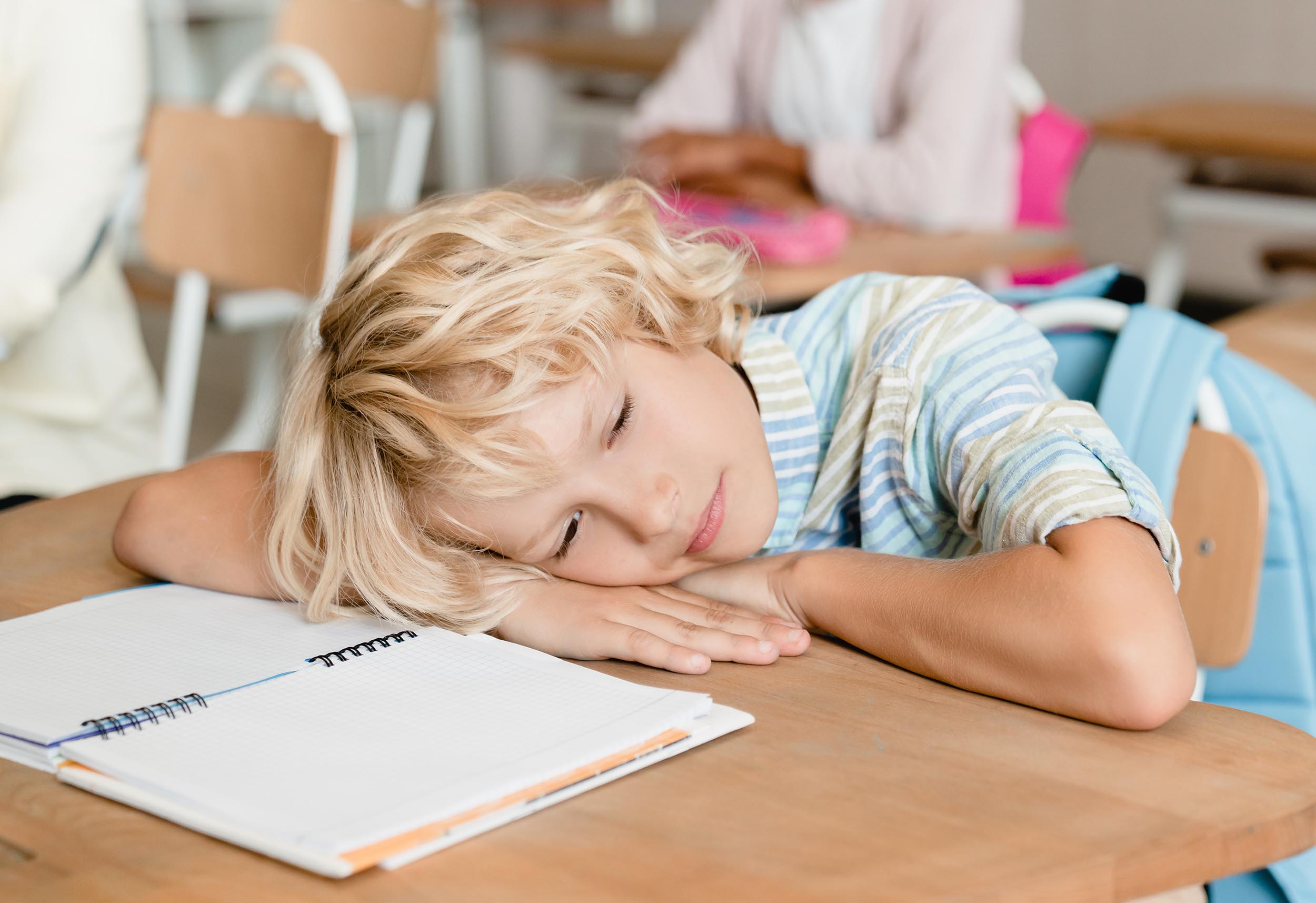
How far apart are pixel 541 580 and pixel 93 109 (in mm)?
875

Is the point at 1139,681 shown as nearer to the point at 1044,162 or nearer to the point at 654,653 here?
the point at 654,653

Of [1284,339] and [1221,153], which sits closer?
[1284,339]

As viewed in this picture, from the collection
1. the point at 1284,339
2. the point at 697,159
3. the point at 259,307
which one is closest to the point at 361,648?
the point at 1284,339

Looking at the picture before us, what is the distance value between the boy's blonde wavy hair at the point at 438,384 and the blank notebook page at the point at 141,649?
0.04 metres

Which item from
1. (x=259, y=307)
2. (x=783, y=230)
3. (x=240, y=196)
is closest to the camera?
(x=240, y=196)

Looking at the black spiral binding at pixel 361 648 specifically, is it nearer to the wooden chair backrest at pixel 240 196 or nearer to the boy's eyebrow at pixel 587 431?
the boy's eyebrow at pixel 587 431

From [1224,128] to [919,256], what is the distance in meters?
1.33

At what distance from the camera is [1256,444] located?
0.99 metres

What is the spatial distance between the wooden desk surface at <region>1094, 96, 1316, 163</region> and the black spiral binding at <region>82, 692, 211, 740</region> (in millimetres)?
2573

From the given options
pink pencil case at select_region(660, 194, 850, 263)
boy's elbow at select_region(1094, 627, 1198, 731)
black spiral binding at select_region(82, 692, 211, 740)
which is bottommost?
black spiral binding at select_region(82, 692, 211, 740)

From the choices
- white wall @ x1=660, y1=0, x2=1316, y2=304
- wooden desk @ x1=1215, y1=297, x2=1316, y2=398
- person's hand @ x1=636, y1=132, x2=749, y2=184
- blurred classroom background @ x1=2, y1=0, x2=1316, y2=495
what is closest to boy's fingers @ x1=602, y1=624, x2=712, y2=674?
wooden desk @ x1=1215, y1=297, x2=1316, y2=398

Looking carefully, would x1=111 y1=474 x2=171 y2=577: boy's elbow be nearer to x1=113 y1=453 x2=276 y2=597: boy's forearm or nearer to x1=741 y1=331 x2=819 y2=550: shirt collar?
x1=113 y1=453 x2=276 y2=597: boy's forearm

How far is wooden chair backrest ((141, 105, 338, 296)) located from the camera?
1.53m

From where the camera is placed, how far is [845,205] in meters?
2.40
